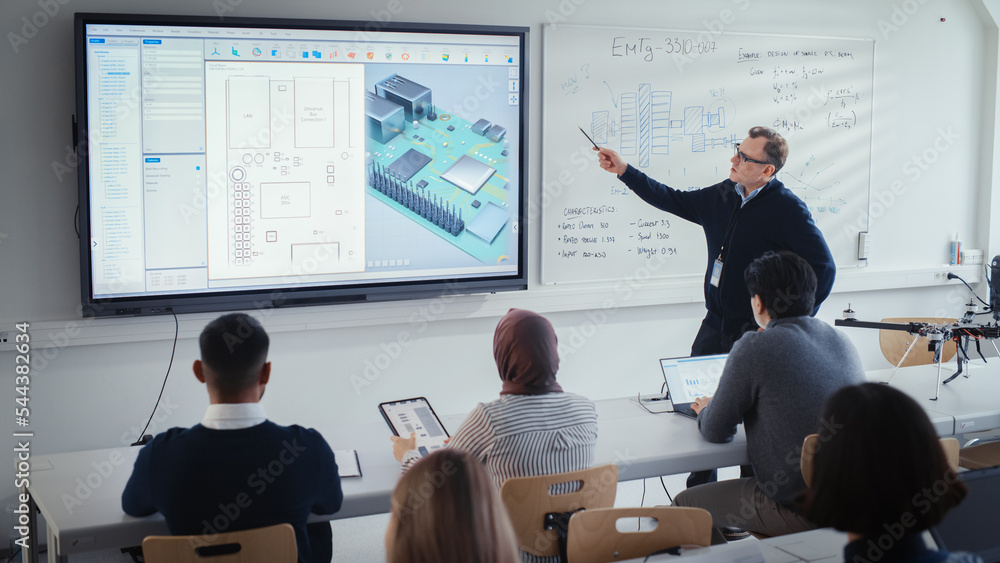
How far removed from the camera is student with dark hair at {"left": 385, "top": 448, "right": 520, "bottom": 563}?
1131 millimetres

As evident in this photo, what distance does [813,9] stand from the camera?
14.5 ft

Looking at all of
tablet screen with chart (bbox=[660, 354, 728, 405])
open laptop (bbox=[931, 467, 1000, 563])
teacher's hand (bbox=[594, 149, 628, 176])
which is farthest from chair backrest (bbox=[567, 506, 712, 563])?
teacher's hand (bbox=[594, 149, 628, 176])

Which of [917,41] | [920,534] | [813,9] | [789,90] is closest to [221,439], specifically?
[920,534]

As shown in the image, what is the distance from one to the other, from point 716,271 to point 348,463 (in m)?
1.87

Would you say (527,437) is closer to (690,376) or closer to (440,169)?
(690,376)

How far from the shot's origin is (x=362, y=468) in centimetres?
242

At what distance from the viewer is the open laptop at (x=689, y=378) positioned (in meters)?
2.88

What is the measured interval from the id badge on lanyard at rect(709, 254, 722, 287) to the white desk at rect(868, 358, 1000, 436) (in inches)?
28.9

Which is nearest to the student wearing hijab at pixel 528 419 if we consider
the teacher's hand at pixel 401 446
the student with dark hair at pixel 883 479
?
the teacher's hand at pixel 401 446

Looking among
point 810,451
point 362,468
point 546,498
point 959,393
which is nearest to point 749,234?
point 959,393

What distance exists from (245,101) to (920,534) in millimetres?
2981

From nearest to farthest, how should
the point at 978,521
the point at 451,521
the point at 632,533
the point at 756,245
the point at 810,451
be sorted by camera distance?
the point at 451,521 < the point at 978,521 < the point at 632,533 < the point at 810,451 < the point at 756,245

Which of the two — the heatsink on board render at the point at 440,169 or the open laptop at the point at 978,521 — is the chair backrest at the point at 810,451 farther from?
the heatsink on board render at the point at 440,169

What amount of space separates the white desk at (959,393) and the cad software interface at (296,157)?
183 centimetres
